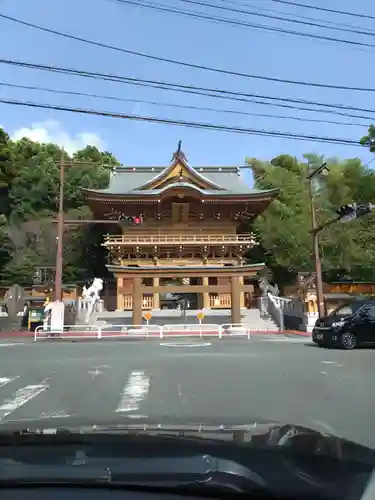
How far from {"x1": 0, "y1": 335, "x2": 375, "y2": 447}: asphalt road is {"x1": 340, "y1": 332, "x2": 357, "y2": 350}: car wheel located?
2314 mm

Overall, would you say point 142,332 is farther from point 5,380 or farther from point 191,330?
point 5,380

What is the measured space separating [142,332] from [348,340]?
39.1ft

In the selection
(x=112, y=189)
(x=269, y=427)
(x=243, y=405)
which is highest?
(x=112, y=189)

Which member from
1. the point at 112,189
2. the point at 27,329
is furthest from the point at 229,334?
the point at 112,189

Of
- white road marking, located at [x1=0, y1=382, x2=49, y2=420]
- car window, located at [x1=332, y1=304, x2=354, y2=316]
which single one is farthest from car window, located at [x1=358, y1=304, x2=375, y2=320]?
white road marking, located at [x1=0, y1=382, x2=49, y2=420]

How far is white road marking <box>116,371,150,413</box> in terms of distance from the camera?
7.54 metres

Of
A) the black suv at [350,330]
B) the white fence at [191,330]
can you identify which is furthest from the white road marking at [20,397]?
the white fence at [191,330]

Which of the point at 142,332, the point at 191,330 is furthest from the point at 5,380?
the point at 191,330

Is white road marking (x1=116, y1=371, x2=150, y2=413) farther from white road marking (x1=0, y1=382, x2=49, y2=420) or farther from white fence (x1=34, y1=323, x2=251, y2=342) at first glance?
white fence (x1=34, y1=323, x2=251, y2=342)

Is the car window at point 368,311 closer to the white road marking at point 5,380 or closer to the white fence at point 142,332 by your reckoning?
the white fence at point 142,332

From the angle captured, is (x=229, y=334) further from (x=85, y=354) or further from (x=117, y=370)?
(x=117, y=370)

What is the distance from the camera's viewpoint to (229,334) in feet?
82.7

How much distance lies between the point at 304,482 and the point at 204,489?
45cm

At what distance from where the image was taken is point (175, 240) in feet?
126
